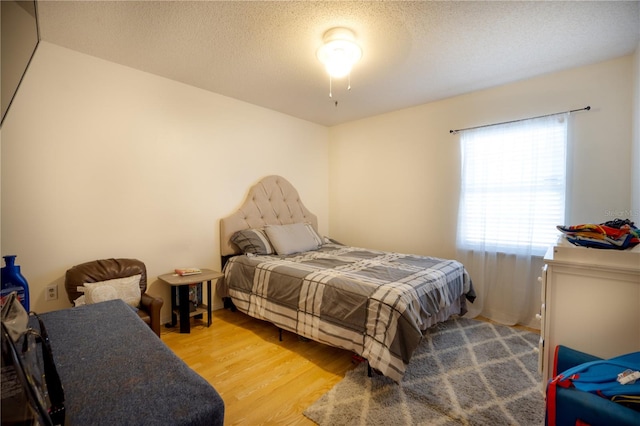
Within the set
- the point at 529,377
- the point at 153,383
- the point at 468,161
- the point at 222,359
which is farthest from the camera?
the point at 468,161

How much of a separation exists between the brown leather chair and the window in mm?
3084

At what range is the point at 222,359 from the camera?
2197 millimetres

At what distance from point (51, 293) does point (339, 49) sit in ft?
9.20

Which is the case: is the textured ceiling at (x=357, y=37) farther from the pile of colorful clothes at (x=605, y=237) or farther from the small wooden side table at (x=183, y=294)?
the small wooden side table at (x=183, y=294)

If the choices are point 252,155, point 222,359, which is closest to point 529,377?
point 222,359

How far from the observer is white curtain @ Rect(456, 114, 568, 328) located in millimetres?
2680

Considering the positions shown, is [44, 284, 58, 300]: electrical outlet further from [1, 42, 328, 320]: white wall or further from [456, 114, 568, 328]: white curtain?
[456, 114, 568, 328]: white curtain

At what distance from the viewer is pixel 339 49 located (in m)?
2.03

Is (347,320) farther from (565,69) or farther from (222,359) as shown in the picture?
(565,69)

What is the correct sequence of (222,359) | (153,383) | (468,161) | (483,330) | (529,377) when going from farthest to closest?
(468,161), (483,330), (222,359), (529,377), (153,383)

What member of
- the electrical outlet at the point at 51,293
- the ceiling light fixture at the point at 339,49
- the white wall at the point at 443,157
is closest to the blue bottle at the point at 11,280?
the electrical outlet at the point at 51,293

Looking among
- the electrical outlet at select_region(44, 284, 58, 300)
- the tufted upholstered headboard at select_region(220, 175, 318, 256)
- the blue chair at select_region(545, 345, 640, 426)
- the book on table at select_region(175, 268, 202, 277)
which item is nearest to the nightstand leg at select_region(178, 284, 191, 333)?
the book on table at select_region(175, 268, 202, 277)

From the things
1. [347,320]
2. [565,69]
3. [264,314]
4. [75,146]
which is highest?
[565,69]

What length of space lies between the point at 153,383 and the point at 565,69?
3.68m
